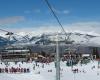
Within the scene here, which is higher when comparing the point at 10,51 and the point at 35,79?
the point at 10,51

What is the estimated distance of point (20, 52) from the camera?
10644 centimetres

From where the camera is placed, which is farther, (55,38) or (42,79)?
(42,79)

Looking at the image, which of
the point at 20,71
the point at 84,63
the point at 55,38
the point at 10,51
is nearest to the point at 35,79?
the point at 20,71

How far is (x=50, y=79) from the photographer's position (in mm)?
36281

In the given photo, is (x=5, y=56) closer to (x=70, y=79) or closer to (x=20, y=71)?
(x=20, y=71)

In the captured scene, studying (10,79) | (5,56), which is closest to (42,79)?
(10,79)

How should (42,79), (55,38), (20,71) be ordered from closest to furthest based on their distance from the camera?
(55,38)
(42,79)
(20,71)

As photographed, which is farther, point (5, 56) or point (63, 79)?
point (5, 56)

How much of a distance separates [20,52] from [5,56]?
5560 millimetres

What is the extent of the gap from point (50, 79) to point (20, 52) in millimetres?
70635

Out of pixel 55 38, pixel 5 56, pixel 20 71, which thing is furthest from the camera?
pixel 5 56

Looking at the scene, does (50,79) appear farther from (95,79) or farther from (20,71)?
(20,71)

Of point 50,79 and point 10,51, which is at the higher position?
point 10,51

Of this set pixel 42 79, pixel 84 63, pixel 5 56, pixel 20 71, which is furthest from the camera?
pixel 5 56
